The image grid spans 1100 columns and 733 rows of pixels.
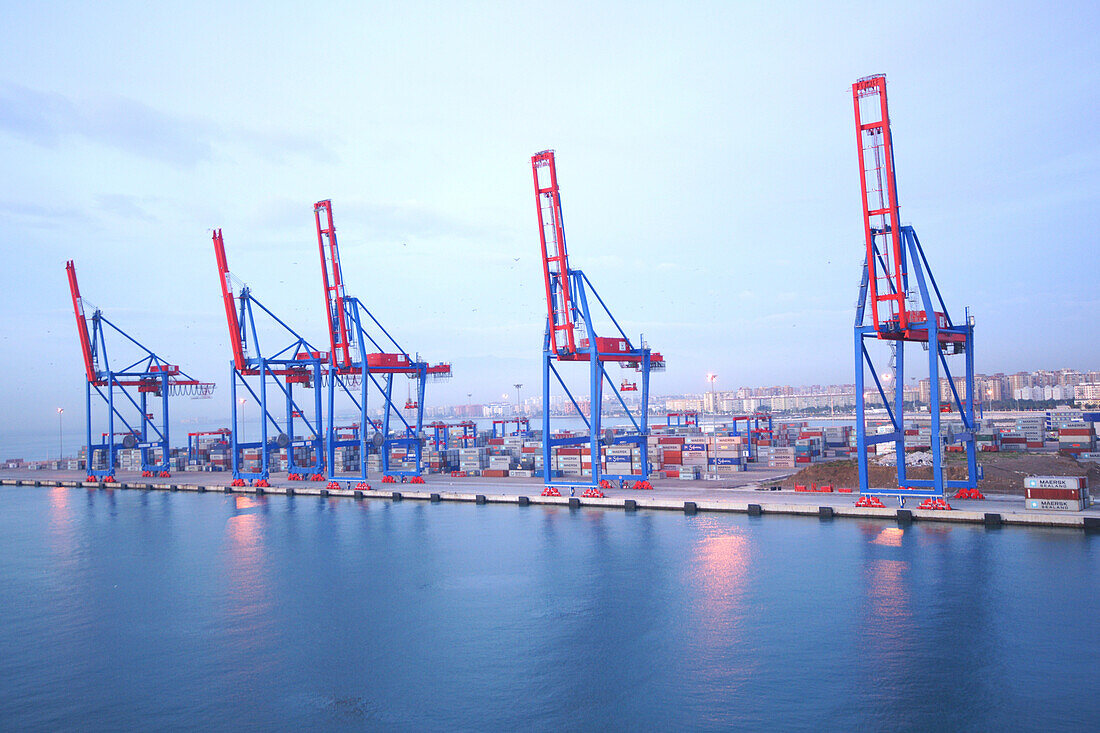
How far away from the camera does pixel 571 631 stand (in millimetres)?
15031

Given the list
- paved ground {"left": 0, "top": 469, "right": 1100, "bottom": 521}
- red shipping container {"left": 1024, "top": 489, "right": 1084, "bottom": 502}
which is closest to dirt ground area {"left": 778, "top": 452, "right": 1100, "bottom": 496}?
paved ground {"left": 0, "top": 469, "right": 1100, "bottom": 521}

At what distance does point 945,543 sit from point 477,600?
1284 centimetres

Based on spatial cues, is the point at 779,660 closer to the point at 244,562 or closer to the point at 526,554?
the point at 526,554

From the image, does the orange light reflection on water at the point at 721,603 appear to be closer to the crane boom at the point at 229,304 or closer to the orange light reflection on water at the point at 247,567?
the orange light reflection on water at the point at 247,567

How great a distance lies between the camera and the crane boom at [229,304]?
39.2 metres

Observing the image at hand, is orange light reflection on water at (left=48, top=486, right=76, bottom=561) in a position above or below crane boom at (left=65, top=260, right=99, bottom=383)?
below

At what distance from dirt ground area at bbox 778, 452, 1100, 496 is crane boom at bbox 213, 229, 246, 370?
2720cm

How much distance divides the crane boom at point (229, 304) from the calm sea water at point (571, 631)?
1501 centimetres

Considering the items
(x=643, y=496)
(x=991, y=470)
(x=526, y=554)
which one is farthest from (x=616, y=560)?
(x=991, y=470)

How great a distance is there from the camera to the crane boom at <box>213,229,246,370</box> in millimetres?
39156

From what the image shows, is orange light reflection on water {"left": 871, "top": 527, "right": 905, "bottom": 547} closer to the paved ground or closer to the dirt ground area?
the paved ground

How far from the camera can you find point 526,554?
74.8 feet

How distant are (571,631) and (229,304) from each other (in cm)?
3029

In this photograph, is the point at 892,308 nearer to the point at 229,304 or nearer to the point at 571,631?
the point at 571,631
